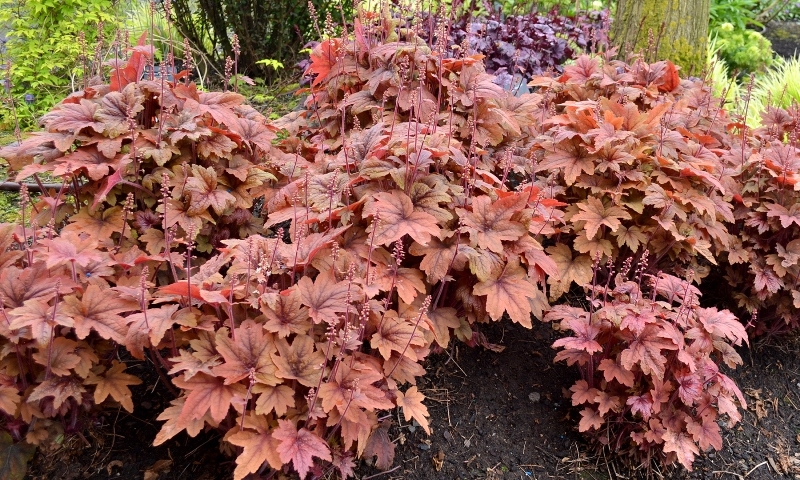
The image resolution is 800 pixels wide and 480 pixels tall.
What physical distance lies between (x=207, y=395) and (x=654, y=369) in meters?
1.60

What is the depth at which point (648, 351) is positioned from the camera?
2344 millimetres

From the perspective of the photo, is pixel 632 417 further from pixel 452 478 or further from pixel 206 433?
pixel 206 433

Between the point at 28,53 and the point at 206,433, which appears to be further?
the point at 28,53

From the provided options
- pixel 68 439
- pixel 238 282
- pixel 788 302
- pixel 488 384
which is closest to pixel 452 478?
pixel 488 384

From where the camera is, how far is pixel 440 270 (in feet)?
7.59

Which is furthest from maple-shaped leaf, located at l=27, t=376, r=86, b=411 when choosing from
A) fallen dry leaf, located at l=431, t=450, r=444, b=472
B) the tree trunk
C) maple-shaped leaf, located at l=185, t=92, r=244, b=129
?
the tree trunk

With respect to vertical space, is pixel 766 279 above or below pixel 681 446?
above

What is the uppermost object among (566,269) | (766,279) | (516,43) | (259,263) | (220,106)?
(220,106)

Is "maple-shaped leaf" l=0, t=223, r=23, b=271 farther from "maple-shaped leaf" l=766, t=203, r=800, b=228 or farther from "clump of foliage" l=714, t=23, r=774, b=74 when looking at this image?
"clump of foliage" l=714, t=23, r=774, b=74

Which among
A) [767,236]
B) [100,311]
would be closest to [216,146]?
[100,311]

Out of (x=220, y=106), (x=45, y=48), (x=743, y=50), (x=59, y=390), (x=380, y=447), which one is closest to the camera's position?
(x=59, y=390)

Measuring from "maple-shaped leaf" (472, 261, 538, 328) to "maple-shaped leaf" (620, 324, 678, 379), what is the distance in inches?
15.9

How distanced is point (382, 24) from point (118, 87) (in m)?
1.50

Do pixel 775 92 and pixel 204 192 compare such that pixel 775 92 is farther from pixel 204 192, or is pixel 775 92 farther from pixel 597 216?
pixel 204 192
